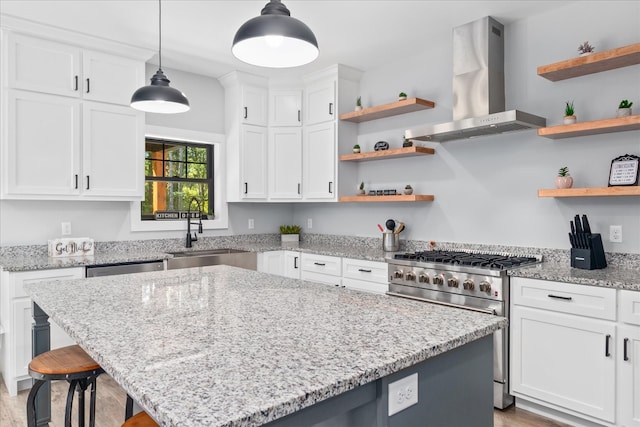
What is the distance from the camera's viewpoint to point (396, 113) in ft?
13.3

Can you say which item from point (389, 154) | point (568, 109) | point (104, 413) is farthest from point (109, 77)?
point (568, 109)

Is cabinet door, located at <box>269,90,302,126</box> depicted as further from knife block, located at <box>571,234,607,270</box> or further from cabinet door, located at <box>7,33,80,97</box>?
knife block, located at <box>571,234,607,270</box>

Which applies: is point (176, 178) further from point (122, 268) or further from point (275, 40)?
point (275, 40)

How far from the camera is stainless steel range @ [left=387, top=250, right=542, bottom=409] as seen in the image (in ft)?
9.04

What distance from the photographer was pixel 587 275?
2.50m

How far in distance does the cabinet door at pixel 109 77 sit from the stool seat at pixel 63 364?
2405 millimetres

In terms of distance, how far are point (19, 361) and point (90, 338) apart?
7.54 feet

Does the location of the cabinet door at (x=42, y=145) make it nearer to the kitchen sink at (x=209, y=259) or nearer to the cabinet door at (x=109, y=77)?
the cabinet door at (x=109, y=77)

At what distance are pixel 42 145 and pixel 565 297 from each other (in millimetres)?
3737

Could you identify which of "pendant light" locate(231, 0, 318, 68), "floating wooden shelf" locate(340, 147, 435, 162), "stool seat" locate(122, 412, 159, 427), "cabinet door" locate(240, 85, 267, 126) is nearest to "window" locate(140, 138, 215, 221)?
"cabinet door" locate(240, 85, 267, 126)

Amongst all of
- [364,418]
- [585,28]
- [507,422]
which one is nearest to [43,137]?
[364,418]

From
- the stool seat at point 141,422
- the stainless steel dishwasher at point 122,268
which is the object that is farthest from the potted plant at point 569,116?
the stainless steel dishwasher at point 122,268

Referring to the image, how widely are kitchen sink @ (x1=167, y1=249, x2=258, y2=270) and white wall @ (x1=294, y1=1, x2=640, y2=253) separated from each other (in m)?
1.25

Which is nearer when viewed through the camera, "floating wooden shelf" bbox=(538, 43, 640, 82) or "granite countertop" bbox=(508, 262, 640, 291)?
"granite countertop" bbox=(508, 262, 640, 291)
